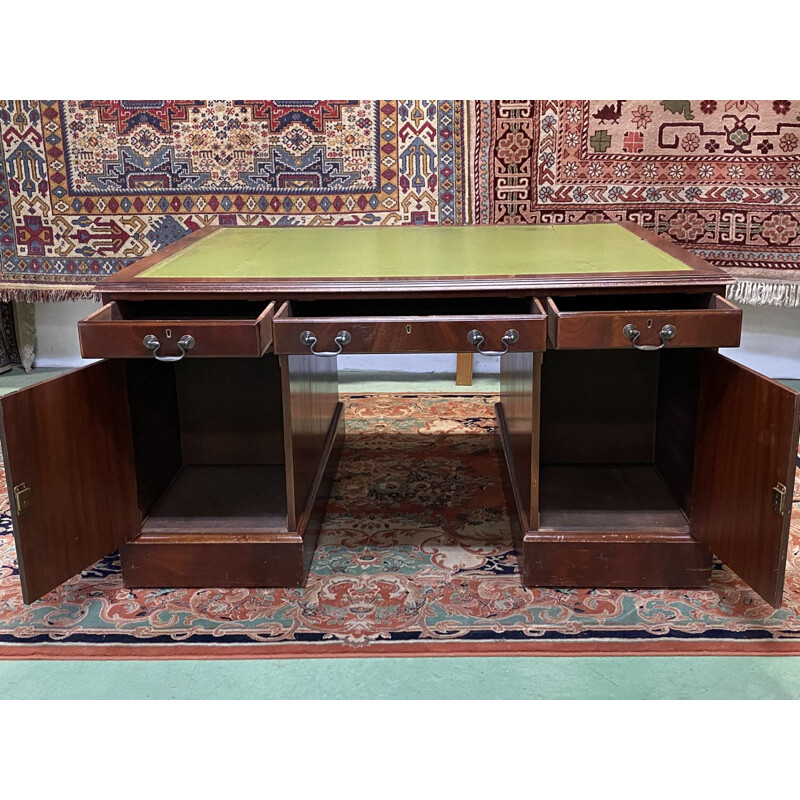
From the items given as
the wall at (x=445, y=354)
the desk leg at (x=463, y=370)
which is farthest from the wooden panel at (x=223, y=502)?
the wall at (x=445, y=354)

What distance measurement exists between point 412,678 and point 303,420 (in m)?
0.86


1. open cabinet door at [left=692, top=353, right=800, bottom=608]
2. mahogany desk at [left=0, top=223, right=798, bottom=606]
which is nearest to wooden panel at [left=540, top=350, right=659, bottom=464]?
mahogany desk at [left=0, top=223, right=798, bottom=606]

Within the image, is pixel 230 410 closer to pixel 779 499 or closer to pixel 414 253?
pixel 414 253

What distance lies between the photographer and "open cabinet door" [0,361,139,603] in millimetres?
1880

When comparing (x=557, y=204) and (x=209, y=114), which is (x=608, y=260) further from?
(x=209, y=114)

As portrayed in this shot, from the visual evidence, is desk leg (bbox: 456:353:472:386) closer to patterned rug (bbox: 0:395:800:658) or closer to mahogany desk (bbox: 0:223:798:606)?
mahogany desk (bbox: 0:223:798:606)

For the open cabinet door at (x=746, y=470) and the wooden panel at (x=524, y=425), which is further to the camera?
the wooden panel at (x=524, y=425)

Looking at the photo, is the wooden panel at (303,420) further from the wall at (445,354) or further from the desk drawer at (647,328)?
the wall at (445,354)

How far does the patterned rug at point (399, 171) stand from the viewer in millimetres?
3754

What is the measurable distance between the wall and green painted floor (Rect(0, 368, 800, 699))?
256 cm

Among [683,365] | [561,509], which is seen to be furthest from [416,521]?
[683,365]

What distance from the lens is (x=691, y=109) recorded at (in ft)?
12.2

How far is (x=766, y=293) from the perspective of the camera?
3768 mm

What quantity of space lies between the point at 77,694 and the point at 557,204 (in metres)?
2.94
